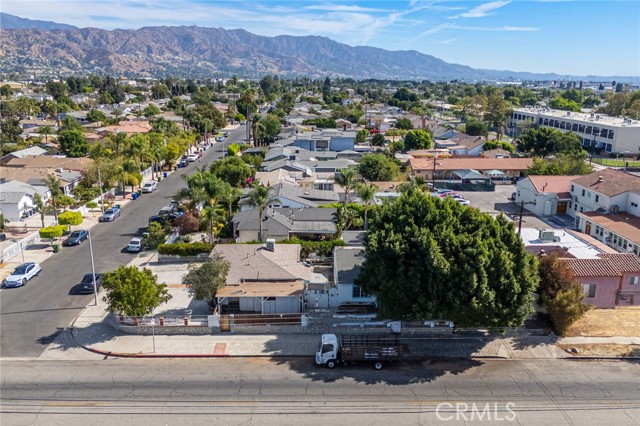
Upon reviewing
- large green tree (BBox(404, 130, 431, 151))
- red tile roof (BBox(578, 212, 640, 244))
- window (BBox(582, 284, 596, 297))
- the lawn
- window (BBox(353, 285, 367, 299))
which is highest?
large green tree (BBox(404, 130, 431, 151))

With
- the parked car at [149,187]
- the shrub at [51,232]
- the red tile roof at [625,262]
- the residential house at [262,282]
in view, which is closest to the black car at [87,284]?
the residential house at [262,282]

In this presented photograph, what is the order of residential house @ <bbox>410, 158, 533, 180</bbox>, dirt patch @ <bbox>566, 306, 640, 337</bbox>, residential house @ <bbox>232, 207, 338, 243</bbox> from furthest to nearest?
residential house @ <bbox>410, 158, 533, 180</bbox>
residential house @ <bbox>232, 207, 338, 243</bbox>
dirt patch @ <bbox>566, 306, 640, 337</bbox>

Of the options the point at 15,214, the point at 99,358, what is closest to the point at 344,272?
the point at 99,358

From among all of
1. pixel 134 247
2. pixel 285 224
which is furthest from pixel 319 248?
pixel 134 247

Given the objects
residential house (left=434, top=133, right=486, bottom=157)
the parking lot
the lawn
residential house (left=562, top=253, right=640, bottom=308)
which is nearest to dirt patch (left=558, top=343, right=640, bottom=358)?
residential house (left=562, top=253, right=640, bottom=308)

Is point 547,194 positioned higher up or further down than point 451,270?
further down

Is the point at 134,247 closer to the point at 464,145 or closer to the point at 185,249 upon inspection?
the point at 185,249

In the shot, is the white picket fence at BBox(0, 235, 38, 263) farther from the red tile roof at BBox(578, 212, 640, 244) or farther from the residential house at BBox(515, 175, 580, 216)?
the red tile roof at BBox(578, 212, 640, 244)
